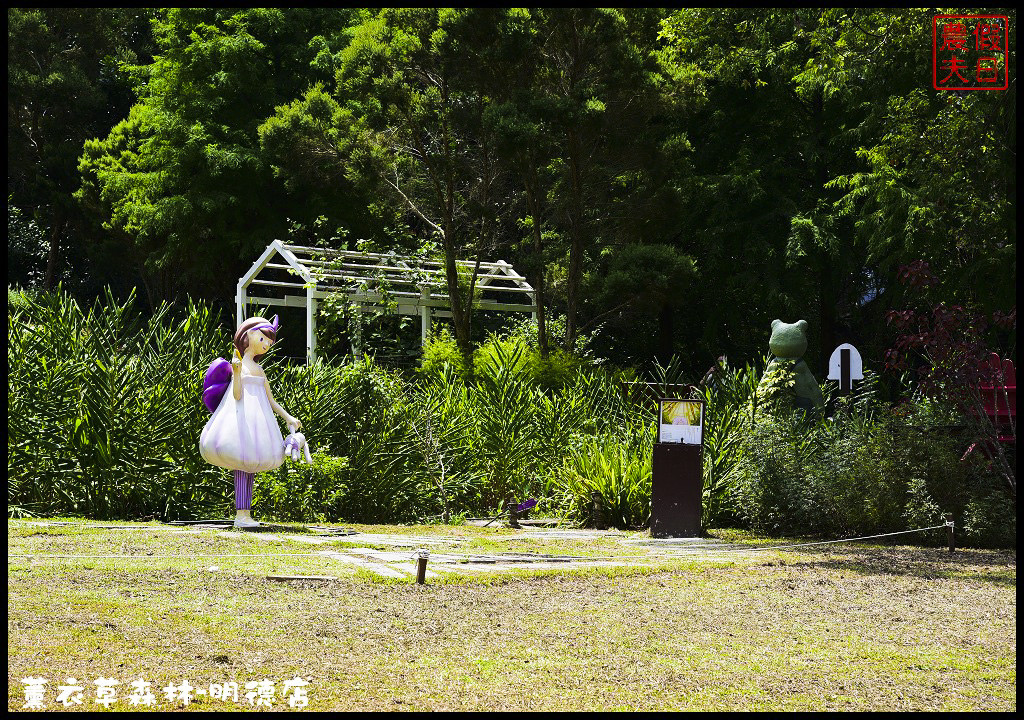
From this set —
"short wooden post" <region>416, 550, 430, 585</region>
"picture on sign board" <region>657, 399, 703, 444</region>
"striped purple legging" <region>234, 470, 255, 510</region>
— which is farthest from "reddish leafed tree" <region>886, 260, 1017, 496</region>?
"striped purple legging" <region>234, 470, 255, 510</region>

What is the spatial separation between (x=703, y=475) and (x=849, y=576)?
3.05m

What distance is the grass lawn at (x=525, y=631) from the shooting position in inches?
177

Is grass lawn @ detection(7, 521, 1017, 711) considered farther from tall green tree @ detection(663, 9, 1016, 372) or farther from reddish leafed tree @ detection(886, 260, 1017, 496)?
tall green tree @ detection(663, 9, 1016, 372)

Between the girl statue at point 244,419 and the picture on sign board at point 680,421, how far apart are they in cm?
304

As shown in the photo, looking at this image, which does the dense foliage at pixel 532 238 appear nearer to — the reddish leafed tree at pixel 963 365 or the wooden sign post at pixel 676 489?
the reddish leafed tree at pixel 963 365

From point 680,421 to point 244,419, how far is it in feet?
11.9

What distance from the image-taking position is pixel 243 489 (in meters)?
9.27

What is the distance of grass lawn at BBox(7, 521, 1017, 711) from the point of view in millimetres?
4496

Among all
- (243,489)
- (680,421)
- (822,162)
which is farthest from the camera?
(822,162)

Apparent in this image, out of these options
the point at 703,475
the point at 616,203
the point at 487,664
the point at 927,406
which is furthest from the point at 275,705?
the point at 616,203

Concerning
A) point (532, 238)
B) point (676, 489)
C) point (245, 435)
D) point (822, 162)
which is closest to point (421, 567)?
point (245, 435)

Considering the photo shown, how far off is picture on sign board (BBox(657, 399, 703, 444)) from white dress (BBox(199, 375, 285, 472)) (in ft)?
10.4

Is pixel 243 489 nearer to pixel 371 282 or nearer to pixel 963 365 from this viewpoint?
pixel 963 365

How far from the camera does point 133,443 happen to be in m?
9.93
